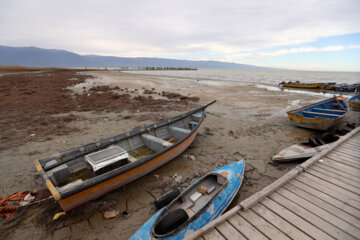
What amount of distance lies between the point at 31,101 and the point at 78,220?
20067 mm

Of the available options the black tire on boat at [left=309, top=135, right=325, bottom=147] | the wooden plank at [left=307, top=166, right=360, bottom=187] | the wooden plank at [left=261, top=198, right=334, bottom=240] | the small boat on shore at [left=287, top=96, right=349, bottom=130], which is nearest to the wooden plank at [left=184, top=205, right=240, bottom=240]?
the wooden plank at [left=261, top=198, right=334, bottom=240]

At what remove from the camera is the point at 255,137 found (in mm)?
10703

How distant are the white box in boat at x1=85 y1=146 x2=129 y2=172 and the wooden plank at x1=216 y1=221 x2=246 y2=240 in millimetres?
3848

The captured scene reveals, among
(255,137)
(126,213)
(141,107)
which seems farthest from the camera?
→ (141,107)

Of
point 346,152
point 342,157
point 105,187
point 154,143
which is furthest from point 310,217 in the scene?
point 154,143

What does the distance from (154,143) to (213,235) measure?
5115mm

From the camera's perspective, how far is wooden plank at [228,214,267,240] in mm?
2969

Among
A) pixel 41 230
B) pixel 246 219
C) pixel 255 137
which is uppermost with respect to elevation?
pixel 246 219

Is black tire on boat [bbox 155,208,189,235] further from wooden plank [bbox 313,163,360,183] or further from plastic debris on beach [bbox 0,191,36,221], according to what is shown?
plastic debris on beach [bbox 0,191,36,221]

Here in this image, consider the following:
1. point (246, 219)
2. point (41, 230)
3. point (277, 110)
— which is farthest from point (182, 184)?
point (277, 110)

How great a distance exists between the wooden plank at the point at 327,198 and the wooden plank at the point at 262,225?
65.4 inches

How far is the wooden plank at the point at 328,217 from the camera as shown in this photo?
9.83 ft

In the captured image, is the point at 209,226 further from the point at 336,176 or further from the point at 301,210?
the point at 336,176

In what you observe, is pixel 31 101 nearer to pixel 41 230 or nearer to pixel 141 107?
pixel 141 107
